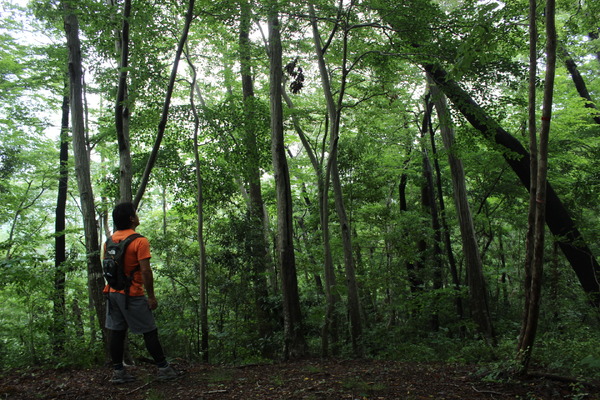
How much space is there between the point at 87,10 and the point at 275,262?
7.18 metres

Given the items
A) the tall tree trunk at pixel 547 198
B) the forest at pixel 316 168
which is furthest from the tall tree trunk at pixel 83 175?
the tall tree trunk at pixel 547 198

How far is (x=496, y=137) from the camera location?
6500mm

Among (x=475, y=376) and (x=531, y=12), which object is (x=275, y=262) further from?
(x=531, y=12)

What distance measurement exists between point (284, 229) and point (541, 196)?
3.78 metres

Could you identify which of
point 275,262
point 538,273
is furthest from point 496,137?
point 275,262

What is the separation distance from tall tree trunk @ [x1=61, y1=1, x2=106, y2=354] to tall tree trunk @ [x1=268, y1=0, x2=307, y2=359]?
2.64 m

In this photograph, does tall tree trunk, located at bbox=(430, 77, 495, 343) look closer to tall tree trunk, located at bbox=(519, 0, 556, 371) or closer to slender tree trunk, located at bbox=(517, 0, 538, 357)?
slender tree trunk, located at bbox=(517, 0, 538, 357)

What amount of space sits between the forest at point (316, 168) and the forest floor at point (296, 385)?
344mm

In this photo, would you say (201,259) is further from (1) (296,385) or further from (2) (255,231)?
(1) (296,385)

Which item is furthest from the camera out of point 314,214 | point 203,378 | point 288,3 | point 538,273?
point 314,214

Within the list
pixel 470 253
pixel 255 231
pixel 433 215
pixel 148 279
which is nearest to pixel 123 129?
pixel 148 279

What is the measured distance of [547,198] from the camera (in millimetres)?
6281

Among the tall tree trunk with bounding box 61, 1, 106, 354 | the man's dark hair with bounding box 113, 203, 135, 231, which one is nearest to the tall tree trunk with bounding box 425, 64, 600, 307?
the man's dark hair with bounding box 113, 203, 135, 231

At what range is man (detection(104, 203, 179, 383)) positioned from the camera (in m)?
3.88
